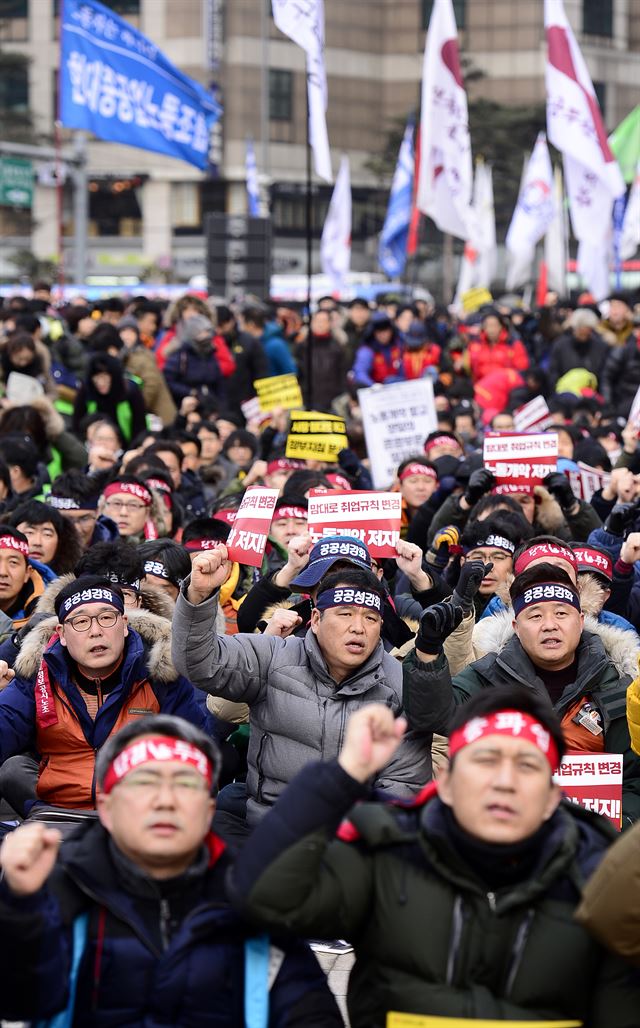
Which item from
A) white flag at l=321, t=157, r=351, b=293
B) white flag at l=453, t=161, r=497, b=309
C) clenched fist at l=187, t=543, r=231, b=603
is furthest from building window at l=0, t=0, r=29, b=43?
clenched fist at l=187, t=543, r=231, b=603

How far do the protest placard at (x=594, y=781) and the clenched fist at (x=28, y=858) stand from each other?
2106 millimetres

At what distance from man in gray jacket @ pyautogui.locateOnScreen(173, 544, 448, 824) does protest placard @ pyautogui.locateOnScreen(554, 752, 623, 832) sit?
0.42 metres

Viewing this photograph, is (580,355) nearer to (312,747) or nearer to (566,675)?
(566,675)

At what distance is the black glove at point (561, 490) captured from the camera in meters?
8.47

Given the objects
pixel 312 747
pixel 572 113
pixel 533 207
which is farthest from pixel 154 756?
pixel 533 207

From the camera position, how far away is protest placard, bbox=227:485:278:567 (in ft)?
21.8

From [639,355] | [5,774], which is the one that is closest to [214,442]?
[639,355]

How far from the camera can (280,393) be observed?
40.8 ft

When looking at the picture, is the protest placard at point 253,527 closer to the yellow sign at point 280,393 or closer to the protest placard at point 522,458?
the protest placard at point 522,458

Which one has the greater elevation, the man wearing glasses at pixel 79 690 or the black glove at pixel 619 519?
the black glove at pixel 619 519

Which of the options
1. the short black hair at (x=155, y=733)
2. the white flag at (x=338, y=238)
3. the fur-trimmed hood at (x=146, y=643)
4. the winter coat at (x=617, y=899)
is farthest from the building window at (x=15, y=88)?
the winter coat at (x=617, y=899)

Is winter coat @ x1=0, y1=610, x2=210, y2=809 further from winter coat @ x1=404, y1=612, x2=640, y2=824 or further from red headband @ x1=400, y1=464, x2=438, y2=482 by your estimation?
A: red headband @ x1=400, y1=464, x2=438, y2=482

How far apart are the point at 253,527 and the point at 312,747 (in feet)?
5.01

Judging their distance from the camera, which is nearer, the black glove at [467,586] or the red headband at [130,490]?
the black glove at [467,586]
